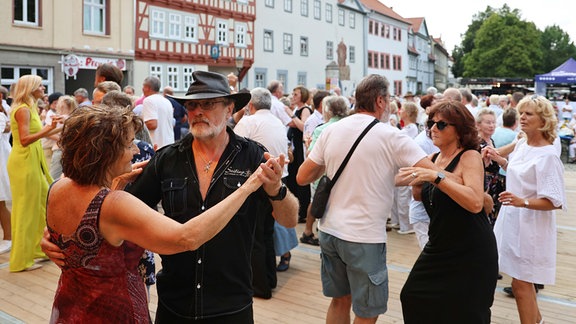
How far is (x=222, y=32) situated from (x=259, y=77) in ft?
14.4

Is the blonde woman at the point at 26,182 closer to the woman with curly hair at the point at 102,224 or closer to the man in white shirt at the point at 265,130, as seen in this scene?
the man in white shirt at the point at 265,130

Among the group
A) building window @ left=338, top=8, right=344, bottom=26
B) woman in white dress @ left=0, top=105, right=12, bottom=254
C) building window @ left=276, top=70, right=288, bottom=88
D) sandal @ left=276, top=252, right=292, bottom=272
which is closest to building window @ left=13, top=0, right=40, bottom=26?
woman in white dress @ left=0, top=105, right=12, bottom=254

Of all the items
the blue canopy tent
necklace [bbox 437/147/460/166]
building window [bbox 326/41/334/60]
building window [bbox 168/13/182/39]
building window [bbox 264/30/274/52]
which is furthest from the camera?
building window [bbox 326/41/334/60]

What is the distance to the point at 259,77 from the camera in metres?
34.4

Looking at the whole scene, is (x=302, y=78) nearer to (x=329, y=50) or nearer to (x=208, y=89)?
(x=329, y=50)

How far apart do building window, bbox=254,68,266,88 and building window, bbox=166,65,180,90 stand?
651 cm

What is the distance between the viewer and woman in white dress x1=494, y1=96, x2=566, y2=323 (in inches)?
160

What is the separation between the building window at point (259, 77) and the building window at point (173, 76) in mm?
6511

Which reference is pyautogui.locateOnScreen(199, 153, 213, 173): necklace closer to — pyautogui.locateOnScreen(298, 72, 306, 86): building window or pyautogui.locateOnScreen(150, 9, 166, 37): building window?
pyautogui.locateOnScreen(150, 9, 166, 37): building window

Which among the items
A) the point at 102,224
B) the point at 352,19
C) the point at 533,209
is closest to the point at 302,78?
the point at 352,19

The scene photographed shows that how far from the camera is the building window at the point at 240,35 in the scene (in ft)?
105

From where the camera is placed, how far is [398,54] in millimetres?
56219

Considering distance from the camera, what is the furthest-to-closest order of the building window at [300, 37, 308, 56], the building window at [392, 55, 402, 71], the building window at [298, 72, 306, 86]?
the building window at [392, 55, 402, 71] → the building window at [300, 37, 308, 56] → the building window at [298, 72, 306, 86]

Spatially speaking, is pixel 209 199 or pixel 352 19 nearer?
pixel 209 199
